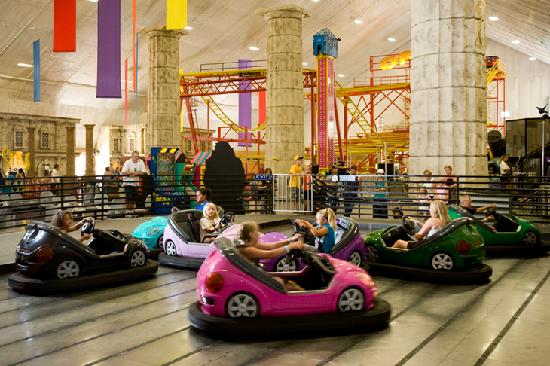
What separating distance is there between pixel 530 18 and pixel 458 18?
16860mm

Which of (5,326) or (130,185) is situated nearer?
(5,326)

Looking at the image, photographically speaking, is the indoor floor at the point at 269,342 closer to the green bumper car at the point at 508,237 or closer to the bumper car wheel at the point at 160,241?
the green bumper car at the point at 508,237

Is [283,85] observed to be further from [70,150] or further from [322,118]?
[70,150]

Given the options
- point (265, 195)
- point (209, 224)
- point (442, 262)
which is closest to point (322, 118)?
point (265, 195)

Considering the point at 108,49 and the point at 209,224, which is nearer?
the point at 209,224

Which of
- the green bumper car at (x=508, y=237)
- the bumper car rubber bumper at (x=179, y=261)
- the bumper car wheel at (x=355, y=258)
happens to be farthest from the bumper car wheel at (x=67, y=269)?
the green bumper car at (x=508, y=237)

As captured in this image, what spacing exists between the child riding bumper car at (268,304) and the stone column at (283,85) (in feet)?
42.7

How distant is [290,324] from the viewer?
5070mm

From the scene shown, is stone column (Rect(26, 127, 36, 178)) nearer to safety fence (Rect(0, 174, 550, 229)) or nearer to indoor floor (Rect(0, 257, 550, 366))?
safety fence (Rect(0, 174, 550, 229))

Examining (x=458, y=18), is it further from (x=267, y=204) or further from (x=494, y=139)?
(x=494, y=139)

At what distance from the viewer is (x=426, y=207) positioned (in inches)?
482

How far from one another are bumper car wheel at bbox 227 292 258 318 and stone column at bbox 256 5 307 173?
522 inches

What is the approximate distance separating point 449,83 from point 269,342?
7314 mm

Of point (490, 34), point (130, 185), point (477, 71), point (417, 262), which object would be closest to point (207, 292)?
point (417, 262)
